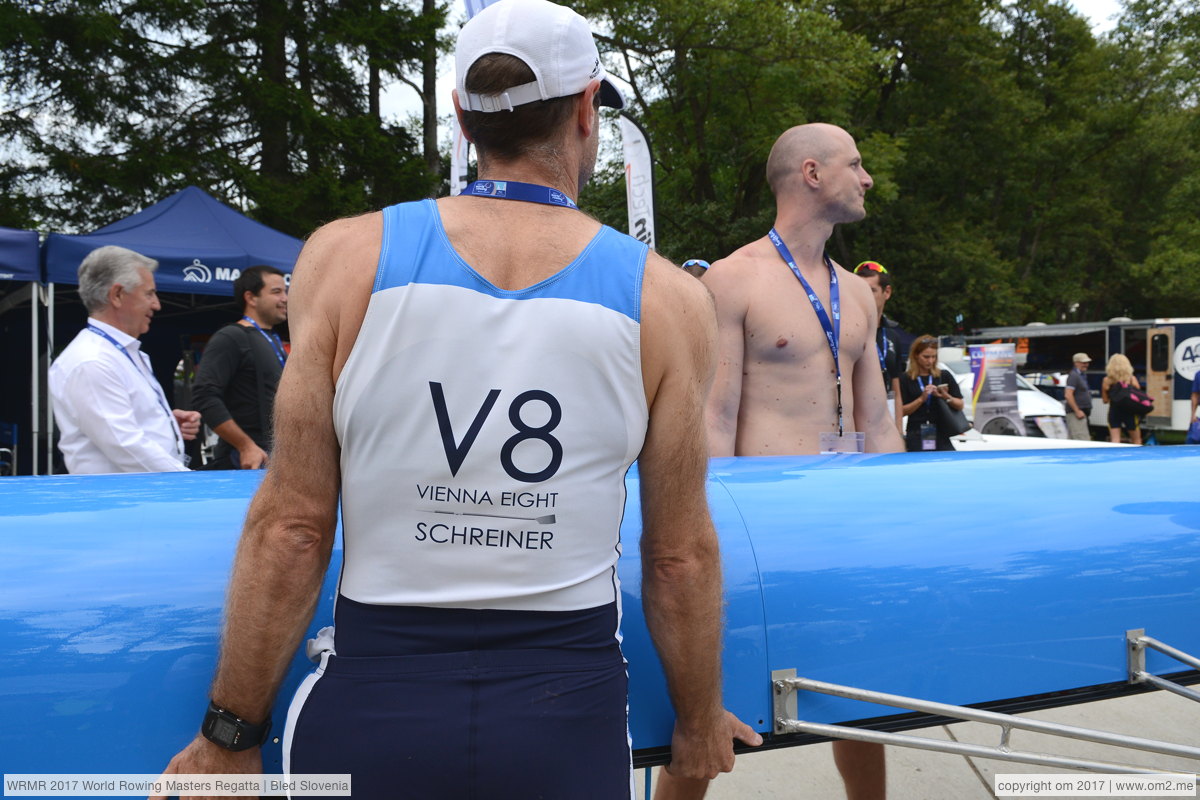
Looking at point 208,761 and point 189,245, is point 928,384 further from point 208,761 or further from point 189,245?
point 208,761

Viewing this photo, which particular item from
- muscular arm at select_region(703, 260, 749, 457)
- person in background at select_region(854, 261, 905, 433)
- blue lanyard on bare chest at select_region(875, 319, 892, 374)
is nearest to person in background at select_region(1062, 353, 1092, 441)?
person in background at select_region(854, 261, 905, 433)

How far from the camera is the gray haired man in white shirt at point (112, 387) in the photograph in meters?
3.21

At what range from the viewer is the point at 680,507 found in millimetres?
1375

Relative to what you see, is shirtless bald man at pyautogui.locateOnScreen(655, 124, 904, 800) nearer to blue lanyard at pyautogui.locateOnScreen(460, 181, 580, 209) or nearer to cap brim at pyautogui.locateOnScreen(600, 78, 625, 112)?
cap brim at pyautogui.locateOnScreen(600, 78, 625, 112)

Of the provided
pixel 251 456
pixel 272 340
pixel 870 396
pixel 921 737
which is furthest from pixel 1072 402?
pixel 921 737

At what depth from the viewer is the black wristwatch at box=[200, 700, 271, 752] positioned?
1332 millimetres

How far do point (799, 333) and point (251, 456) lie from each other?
2.67 m

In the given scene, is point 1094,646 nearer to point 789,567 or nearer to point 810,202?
point 789,567

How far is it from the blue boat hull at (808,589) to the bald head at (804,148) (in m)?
1.20

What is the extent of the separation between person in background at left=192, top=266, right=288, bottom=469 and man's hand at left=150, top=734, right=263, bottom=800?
294 centimetres

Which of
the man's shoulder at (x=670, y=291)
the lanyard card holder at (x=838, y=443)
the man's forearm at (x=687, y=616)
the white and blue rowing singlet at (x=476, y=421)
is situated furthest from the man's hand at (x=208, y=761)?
the lanyard card holder at (x=838, y=443)

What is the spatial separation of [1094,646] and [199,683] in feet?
5.75

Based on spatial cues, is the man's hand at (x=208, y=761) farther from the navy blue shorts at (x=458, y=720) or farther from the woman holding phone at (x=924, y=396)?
the woman holding phone at (x=924, y=396)

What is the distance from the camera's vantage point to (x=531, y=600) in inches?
48.8
